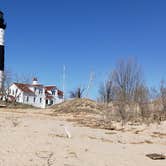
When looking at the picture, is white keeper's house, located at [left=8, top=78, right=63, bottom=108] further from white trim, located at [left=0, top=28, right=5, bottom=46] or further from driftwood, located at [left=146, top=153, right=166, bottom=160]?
driftwood, located at [left=146, top=153, right=166, bottom=160]

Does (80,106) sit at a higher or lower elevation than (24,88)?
lower

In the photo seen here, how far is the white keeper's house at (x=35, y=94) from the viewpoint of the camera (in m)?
76.8

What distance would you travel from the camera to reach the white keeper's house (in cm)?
7681

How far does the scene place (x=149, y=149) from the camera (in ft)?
40.2

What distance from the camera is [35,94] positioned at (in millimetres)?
78625

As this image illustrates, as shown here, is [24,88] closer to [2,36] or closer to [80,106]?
[2,36]

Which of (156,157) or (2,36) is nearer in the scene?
(156,157)

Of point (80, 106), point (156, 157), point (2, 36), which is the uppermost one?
point (2, 36)

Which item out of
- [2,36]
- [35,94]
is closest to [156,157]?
[2,36]

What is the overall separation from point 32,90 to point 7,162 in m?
71.2

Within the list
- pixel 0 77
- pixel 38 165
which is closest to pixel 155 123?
pixel 38 165

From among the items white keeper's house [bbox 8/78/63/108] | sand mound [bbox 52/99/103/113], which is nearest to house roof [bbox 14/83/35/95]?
white keeper's house [bbox 8/78/63/108]

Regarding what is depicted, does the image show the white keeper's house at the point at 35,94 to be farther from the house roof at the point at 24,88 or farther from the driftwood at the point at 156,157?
the driftwood at the point at 156,157

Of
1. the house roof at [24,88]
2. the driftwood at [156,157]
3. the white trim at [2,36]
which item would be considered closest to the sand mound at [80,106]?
the white trim at [2,36]
